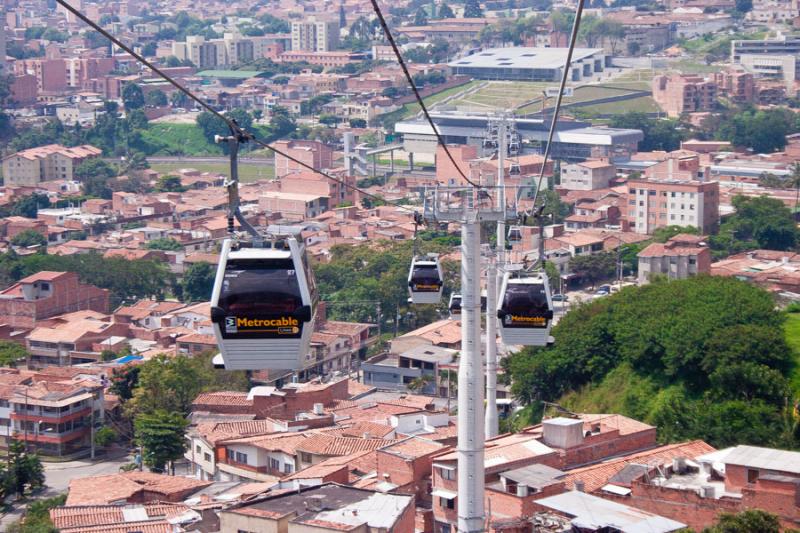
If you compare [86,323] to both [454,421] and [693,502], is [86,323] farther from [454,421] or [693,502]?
[693,502]

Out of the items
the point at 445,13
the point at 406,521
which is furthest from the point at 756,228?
the point at 445,13

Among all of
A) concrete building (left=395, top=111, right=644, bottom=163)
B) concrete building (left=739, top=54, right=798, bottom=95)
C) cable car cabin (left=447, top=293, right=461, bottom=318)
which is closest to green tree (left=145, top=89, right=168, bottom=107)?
concrete building (left=395, top=111, right=644, bottom=163)

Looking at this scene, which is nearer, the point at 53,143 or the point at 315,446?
the point at 315,446

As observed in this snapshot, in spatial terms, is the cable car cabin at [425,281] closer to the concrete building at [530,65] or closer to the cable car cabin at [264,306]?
the cable car cabin at [264,306]

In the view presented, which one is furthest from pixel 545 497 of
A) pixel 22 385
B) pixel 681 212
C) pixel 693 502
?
pixel 681 212

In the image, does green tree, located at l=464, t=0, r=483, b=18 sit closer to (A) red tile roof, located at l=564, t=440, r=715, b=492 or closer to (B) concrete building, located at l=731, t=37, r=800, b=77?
(B) concrete building, located at l=731, t=37, r=800, b=77

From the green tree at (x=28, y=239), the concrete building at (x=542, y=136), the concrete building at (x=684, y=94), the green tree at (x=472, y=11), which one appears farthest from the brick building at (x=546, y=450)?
the green tree at (x=472, y=11)
